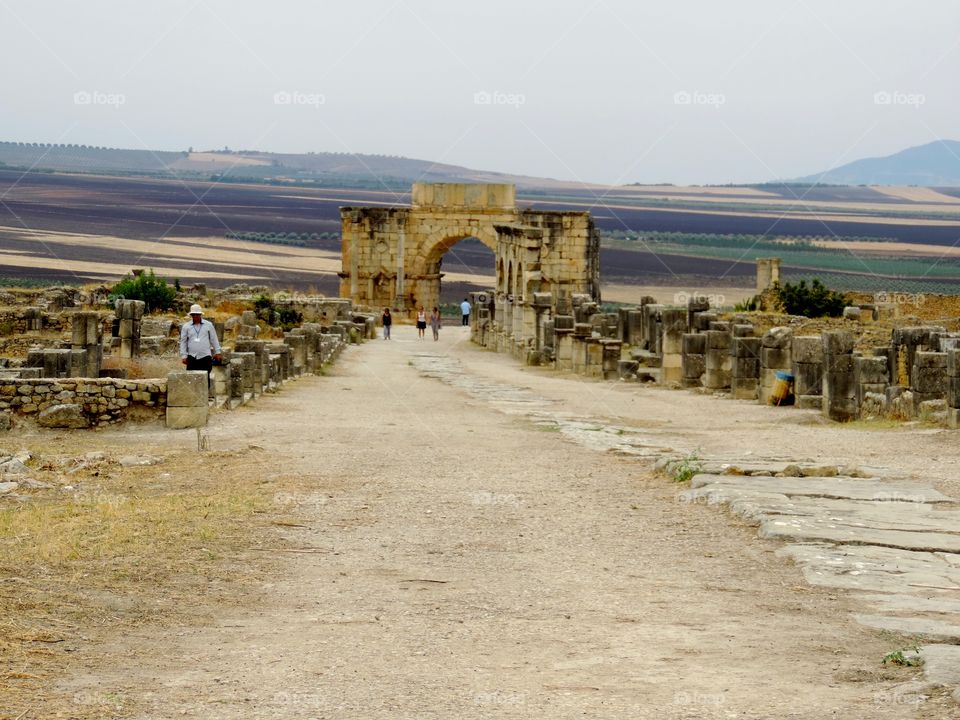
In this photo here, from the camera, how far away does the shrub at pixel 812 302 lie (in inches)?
1677

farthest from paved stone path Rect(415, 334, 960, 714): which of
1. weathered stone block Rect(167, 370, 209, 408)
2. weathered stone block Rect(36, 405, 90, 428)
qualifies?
weathered stone block Rect(36, 405, 90, 428)

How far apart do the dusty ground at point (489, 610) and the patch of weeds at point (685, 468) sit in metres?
0.23

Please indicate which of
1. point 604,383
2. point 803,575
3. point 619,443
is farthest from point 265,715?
point 604,383

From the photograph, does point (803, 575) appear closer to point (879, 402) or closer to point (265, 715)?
point (265, 715)

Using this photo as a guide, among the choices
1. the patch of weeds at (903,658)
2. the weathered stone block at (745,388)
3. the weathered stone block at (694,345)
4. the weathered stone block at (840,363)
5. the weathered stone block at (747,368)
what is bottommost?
the weathered stone block at (745,388)

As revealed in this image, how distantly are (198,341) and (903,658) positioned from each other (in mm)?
11379

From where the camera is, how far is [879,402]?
61.9 feet

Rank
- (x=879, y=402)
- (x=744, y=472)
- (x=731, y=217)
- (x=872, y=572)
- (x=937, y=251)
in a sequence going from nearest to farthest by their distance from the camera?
(x=872, y=572) → (x=744, y=472) → (x=879, y=402) → (x=937, y=251) → (x=731, y=217)

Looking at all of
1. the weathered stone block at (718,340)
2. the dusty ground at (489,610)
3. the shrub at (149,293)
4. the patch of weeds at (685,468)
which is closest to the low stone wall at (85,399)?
the dusty ground at (489,610)

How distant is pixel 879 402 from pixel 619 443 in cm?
447

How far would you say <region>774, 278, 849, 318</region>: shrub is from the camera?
4259 cm

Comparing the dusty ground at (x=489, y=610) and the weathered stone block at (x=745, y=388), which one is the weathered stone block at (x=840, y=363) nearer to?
the dusty ground at (x=489, y=610)

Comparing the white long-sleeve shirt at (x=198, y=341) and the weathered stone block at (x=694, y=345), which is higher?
the white long-sleeve shirt at (x=198, y=341)

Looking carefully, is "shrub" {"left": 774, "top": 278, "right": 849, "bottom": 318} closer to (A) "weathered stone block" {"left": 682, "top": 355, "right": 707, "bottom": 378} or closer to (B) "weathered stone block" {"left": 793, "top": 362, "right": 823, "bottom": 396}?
(A) "weathered stone block" {"left": 682, "top": 355, "right": 707, "bottom": 378}
